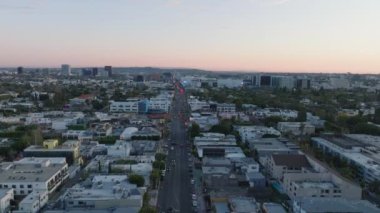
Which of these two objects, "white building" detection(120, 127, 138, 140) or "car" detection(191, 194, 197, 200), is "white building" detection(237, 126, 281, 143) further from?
"car" detection(191, 194, 197, 200)

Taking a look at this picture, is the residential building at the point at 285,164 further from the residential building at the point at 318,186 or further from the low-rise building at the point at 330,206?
the low-rise building at the point at 330,206

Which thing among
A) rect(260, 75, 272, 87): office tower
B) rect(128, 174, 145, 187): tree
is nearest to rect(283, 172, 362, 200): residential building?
rect(128, 174, 145, 187): tree

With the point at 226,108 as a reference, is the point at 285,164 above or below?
below

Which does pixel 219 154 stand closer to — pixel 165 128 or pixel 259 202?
pixel 259 202

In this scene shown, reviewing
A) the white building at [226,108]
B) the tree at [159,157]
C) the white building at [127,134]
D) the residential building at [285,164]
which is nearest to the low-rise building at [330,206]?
the residential building at [285,164]

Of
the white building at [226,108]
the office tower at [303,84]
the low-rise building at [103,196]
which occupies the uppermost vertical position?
the office tower at [303,84]

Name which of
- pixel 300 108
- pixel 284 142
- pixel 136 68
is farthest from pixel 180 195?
pixel 136 68

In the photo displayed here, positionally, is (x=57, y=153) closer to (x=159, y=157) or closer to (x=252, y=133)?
(x=159, y=157)

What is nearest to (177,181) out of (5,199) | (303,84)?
(5,199)
